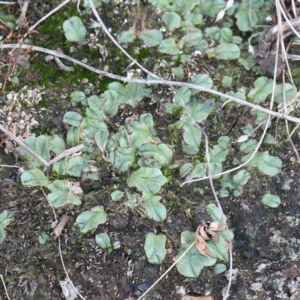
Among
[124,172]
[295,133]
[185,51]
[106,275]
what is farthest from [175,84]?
[106,275]

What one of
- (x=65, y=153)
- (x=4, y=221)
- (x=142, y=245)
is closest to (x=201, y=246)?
(x=142, y=245)

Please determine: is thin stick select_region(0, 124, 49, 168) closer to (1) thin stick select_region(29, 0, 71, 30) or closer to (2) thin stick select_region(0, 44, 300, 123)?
(2) thin stick select_region(0, 44, 300, 123)

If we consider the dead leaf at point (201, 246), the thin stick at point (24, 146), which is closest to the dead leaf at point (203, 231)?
the dead leaf at point (201, 246)

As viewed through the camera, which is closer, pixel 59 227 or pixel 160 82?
pixel 59 227

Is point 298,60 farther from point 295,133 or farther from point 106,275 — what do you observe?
point 106,275

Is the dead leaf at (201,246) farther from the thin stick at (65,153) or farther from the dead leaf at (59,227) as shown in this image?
the thin stick at (65,153)

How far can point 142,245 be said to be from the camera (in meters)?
2.09

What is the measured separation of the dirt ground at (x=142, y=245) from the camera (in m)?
2.05

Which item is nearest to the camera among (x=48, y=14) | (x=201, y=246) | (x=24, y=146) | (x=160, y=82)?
(x=201, y=246)

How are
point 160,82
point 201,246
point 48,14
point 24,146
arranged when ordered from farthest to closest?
point 48,14, point 160,82, point 24,146, point 201,246

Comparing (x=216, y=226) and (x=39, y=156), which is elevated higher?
(x=39, y=156)

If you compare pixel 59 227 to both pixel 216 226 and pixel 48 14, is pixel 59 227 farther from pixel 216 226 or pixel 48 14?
pixel 48 14

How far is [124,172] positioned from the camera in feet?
7.16

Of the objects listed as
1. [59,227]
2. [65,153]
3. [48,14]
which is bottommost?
[59,227]
